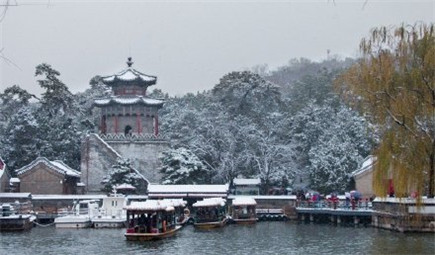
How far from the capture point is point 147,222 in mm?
27438

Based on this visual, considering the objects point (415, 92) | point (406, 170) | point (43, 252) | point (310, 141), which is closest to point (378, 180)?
point (406, 170)

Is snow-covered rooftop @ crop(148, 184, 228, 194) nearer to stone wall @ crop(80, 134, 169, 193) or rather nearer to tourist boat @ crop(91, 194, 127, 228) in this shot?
tourist boat @ crop(91, 194, 127, 228)

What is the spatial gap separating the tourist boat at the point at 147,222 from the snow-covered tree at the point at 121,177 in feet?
44.8

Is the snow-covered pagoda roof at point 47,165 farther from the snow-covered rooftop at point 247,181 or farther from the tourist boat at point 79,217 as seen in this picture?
the snow-covered rooftop at point 247,181

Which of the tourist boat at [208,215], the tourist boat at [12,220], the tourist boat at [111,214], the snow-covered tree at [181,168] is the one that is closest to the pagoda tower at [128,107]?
the snow-covered tree at [181,168]

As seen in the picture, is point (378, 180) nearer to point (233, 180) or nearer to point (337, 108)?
point (233, 180)

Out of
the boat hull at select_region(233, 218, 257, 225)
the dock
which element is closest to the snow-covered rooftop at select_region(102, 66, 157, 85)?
the dock

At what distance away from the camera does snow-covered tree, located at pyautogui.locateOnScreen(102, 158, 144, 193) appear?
4180cm

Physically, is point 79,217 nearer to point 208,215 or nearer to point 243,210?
point 208,215

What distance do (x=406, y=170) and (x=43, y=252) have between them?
13325mm

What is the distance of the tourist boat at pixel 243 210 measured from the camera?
122 feet

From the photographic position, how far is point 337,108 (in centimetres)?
5472

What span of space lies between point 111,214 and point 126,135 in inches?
451

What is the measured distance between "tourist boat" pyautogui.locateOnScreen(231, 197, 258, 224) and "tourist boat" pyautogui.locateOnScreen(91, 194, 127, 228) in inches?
236
